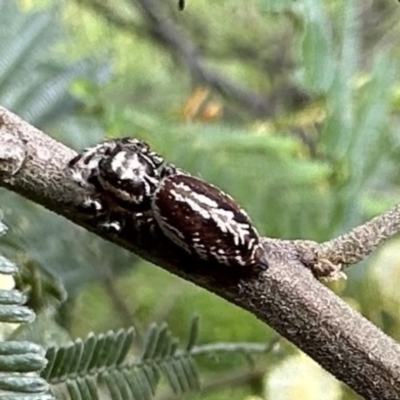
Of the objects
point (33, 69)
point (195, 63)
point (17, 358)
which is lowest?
point (17, 358)

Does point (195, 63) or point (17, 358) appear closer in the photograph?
point (17, 358)

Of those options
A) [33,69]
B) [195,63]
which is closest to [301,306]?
[33,69]

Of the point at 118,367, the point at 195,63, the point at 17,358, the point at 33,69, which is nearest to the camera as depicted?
the point at 17,358

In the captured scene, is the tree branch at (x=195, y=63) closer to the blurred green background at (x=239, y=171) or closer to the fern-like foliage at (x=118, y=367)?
the blurred green background at (x=239, y=171)

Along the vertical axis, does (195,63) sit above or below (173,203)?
above

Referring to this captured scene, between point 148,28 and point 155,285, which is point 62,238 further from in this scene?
point 148,28

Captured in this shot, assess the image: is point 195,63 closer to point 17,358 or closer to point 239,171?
point 239,171

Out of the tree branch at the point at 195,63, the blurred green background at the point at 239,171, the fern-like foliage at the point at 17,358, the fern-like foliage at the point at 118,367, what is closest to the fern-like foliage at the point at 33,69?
the blurred green background at the point at 239,171
